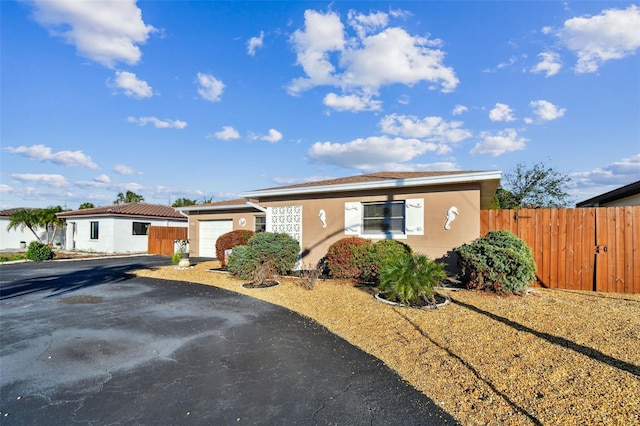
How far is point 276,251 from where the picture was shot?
1080 cm

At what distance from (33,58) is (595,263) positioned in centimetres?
1807

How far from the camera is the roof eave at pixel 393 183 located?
901 centimetres

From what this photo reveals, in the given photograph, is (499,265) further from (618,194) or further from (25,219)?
(25,219)

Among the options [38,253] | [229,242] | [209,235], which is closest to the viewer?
[229,242]

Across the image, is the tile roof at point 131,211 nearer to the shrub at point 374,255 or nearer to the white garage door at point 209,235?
the white garage door at point 209,235

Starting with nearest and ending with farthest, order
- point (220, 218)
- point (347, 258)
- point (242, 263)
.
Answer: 1. point (347, 258)
2. point (242, 263)
3. point (220, 218)

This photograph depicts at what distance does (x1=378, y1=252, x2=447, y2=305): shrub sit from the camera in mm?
6723

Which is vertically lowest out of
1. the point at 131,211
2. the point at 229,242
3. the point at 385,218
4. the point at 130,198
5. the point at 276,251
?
the point at 276,251

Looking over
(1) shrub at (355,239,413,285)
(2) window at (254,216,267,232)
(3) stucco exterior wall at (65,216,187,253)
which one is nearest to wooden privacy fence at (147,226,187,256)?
(3) stucco exterior wall at (65,216,187,253)

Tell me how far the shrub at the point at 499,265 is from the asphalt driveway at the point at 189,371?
4.10 m

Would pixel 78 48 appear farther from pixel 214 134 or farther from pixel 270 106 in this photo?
pixel 214 134

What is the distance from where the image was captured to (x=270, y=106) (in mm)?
17031

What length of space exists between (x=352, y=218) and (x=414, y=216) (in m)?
2.07

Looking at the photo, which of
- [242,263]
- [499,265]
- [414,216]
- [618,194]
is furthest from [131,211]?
[618,194]
